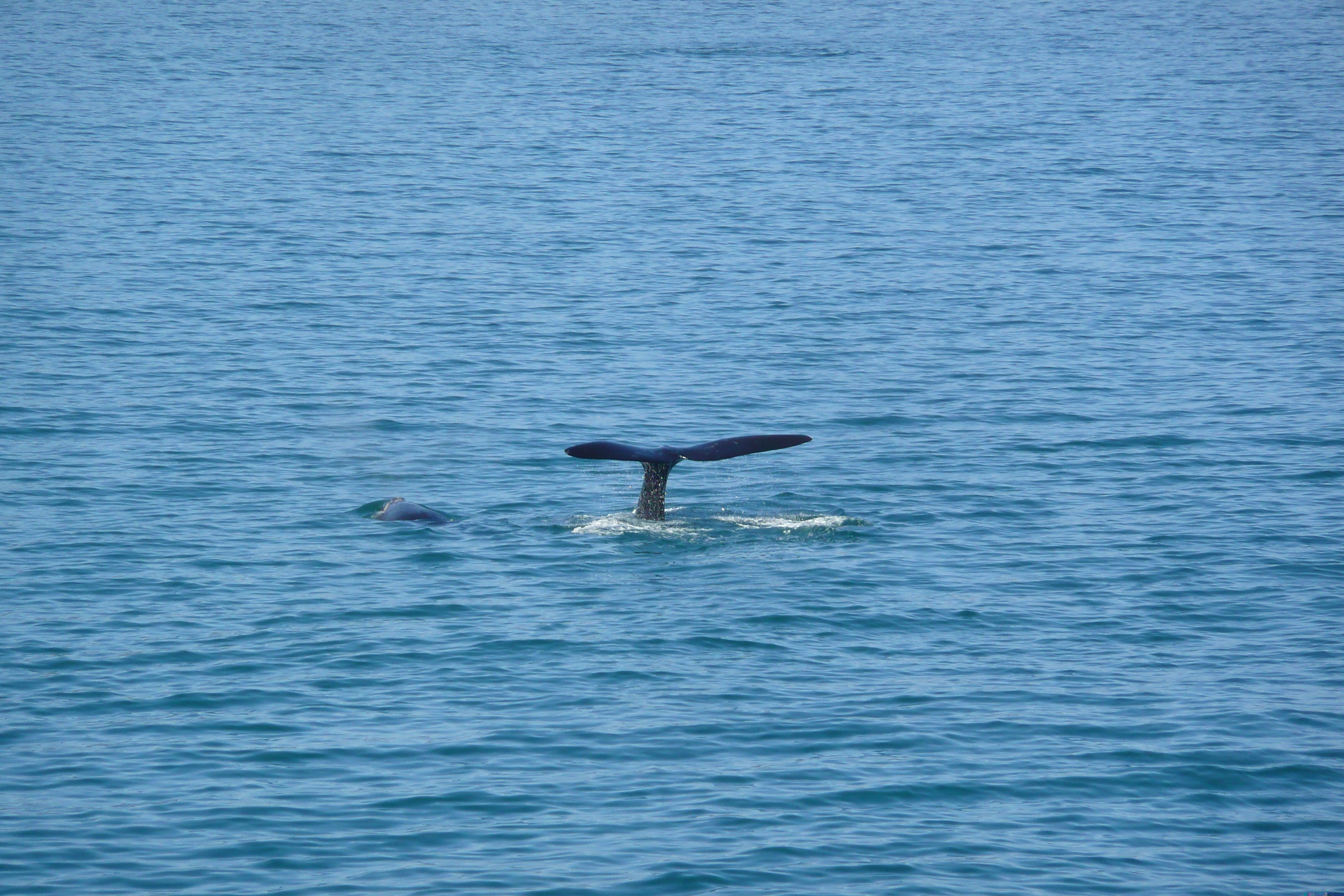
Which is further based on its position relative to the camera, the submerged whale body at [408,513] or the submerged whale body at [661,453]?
the submerged whale body at [408,513]

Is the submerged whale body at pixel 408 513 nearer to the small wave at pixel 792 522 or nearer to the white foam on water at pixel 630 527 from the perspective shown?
the white foam on water at pixel 630 527

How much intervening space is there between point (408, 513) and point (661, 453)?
4.09 metres

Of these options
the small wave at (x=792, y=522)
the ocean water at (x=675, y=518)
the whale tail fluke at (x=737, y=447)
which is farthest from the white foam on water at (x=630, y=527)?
the whale tail fluke at (x=737, y=447)

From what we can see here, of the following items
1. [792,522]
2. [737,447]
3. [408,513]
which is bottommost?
[792,522]

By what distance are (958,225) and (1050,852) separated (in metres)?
36.5

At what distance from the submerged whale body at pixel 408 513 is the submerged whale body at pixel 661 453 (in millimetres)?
2963

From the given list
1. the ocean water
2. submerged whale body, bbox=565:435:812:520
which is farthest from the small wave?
submerged whale body, bbox=565:435:812:520

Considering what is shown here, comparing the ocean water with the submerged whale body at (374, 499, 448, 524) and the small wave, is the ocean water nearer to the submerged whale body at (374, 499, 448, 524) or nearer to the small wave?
the small wave

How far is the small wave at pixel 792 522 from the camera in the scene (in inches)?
971

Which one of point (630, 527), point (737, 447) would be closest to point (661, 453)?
point (737, 447)

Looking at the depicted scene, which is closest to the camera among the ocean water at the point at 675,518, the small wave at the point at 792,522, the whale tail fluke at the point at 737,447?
the ocean water at the point at 675,518

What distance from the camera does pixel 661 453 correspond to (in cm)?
2322

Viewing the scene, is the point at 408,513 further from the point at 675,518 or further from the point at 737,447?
the point at 737,447

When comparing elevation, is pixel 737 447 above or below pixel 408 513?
above
